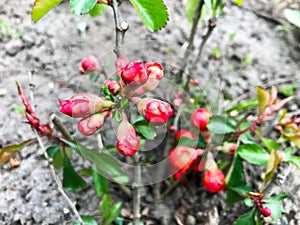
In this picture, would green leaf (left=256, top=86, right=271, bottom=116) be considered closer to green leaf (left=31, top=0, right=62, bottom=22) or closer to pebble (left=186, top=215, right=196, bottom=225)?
pebble (left=186, top=215, right=196, bottom=225)

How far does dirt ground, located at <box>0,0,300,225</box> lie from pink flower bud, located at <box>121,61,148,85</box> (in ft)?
0.83

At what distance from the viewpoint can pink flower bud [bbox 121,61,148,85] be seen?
72cm

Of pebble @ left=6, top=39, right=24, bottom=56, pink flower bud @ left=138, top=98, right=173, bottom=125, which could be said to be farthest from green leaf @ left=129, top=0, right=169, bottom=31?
pebble @ left=6, top=39, right=24, bottom=56

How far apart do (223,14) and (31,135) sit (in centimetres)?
109

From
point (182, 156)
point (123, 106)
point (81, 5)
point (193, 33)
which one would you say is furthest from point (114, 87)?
point (193, 33)

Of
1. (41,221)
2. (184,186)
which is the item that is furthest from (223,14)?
(41,221)

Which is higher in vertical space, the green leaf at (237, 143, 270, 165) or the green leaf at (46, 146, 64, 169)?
the green leaf at (237, 143, 270, 165)

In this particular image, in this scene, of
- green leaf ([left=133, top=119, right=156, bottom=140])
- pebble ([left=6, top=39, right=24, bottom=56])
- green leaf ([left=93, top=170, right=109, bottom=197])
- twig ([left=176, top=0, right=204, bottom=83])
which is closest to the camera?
green leaf ([left=133, top=119, right=156, bottom=140])

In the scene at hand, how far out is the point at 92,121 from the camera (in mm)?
789

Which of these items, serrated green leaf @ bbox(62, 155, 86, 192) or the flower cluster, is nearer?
the flower cluster

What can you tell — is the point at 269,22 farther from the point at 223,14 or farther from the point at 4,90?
the point at 4,90

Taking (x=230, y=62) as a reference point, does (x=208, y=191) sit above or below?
below

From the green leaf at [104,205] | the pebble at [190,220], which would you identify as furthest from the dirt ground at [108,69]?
the green leaf at [104,205]

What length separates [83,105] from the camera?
0.77m
